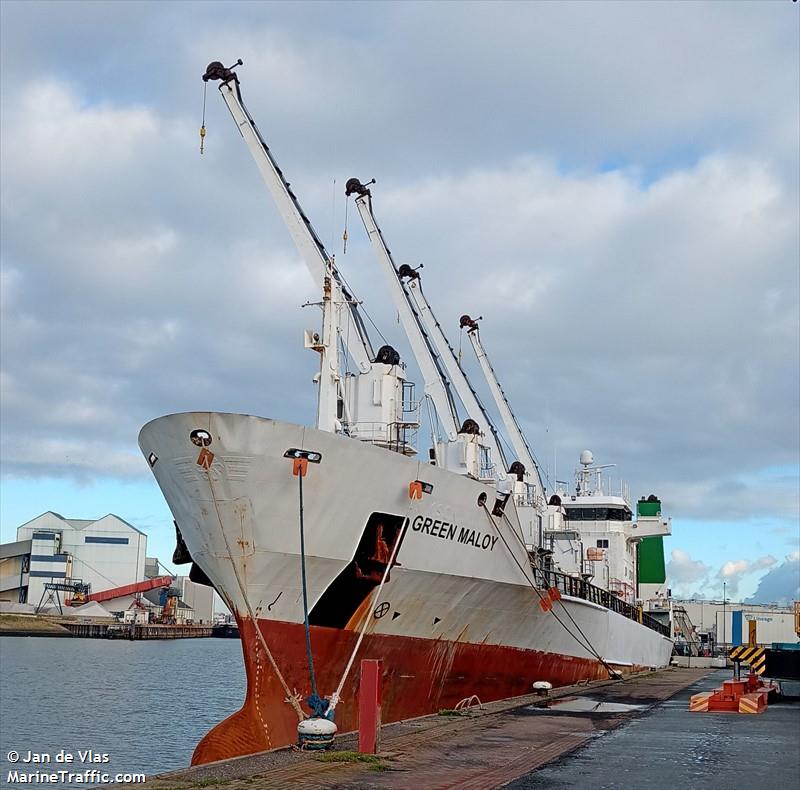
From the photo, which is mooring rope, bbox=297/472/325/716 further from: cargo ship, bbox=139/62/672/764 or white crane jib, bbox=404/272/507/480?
white crane jib, bbox=404/272/507/480

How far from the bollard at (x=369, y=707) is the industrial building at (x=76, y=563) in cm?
9693

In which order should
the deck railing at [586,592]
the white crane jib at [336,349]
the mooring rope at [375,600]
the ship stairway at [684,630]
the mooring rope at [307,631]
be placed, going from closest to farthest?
the mooring rope at [307,631]
the mooring rope at [375,600]
the white crane jib at [336,349]
the deck railing at [586,592]
the ship stairway at [684,630]

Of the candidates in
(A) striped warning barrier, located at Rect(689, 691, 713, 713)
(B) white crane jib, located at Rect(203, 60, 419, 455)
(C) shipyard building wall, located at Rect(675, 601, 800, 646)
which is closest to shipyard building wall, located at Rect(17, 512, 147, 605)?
(C) shipyard building wall, located at Rect(675, 601, 800, 646)

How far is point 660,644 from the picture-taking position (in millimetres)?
39625

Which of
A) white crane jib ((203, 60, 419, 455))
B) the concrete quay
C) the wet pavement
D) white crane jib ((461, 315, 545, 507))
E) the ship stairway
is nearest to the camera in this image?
the concrete quay

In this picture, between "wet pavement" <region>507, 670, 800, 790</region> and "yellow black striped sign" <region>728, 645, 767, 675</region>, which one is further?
"yellow black striped sign" <region>728, 645, 767, 675</region>

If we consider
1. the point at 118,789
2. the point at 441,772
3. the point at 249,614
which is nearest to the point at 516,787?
the point at 441,772

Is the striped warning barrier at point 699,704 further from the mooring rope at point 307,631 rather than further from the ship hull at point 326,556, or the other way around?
the mooring rope at point 307,631

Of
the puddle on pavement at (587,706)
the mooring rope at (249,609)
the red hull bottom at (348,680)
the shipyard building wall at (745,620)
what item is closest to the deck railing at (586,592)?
the red hull bottom at (348,680)

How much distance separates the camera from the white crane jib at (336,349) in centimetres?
1764

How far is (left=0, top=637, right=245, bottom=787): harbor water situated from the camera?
2209cm

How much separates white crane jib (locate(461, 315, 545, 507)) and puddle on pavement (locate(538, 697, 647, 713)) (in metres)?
14.9

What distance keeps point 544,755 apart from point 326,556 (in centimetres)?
452

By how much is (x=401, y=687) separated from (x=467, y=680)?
2.67 meters
